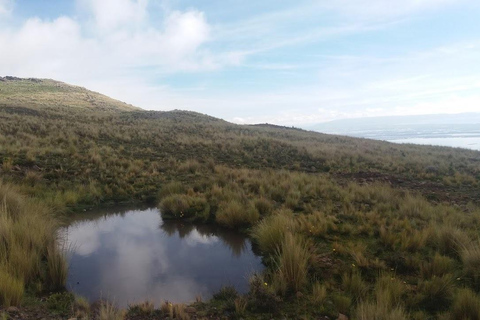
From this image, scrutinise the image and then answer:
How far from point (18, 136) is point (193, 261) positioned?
49.1 feet

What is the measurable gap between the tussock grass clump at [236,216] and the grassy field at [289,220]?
0.11 feet

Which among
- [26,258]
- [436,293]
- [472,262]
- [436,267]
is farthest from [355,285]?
[26,258]

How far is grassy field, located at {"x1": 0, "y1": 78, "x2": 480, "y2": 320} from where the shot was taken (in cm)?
452

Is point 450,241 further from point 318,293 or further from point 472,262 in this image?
point 318,293

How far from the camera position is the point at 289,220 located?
293 inches

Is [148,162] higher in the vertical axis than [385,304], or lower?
higher

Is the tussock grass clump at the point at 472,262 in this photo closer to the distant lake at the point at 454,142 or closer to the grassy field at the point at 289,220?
the grassy field at the point at 289,220

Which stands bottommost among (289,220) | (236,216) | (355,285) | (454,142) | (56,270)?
(355,285)

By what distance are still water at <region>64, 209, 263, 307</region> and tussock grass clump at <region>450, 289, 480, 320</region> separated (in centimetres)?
305

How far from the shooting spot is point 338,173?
1758cm

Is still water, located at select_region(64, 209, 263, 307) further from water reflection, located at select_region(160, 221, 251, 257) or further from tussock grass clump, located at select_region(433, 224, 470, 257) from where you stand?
tussock grass clump, located at select_region(433, 224, 470, 257)

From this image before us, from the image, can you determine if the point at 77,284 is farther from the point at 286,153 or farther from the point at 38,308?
the point at 286,153

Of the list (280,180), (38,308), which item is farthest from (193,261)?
(280,180)

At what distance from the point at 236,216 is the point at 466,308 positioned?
5219 mm
